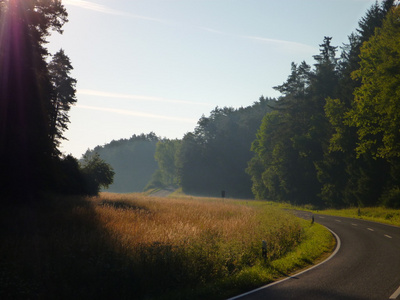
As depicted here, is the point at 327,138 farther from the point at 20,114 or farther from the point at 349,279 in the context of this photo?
the point at 349,279

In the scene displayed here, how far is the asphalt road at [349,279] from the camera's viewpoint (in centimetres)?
1035

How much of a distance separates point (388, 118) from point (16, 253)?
110 ft

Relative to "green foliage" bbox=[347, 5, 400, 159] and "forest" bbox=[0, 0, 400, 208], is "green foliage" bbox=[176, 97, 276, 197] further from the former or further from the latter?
"green foliage" bbox=[347, 5, 400, 159]

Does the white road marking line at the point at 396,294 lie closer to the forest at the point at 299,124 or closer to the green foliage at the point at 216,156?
the forest at the point at 299,124

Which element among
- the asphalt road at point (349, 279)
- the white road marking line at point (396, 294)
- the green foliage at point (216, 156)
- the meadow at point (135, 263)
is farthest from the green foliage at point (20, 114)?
the green foliage at point (216, 156)

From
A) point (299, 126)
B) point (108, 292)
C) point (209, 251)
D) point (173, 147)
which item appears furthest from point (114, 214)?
point (173, 147)

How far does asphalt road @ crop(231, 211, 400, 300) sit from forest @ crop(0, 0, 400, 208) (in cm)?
1838

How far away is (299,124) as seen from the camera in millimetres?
69188

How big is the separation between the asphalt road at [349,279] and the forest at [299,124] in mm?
18380

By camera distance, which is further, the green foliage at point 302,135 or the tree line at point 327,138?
the green foliage at point 302,135

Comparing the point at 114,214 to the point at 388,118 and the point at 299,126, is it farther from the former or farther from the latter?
the point at 299,126

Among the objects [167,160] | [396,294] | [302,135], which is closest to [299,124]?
[302,135]

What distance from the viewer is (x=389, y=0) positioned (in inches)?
2004

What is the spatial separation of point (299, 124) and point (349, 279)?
59148mm
